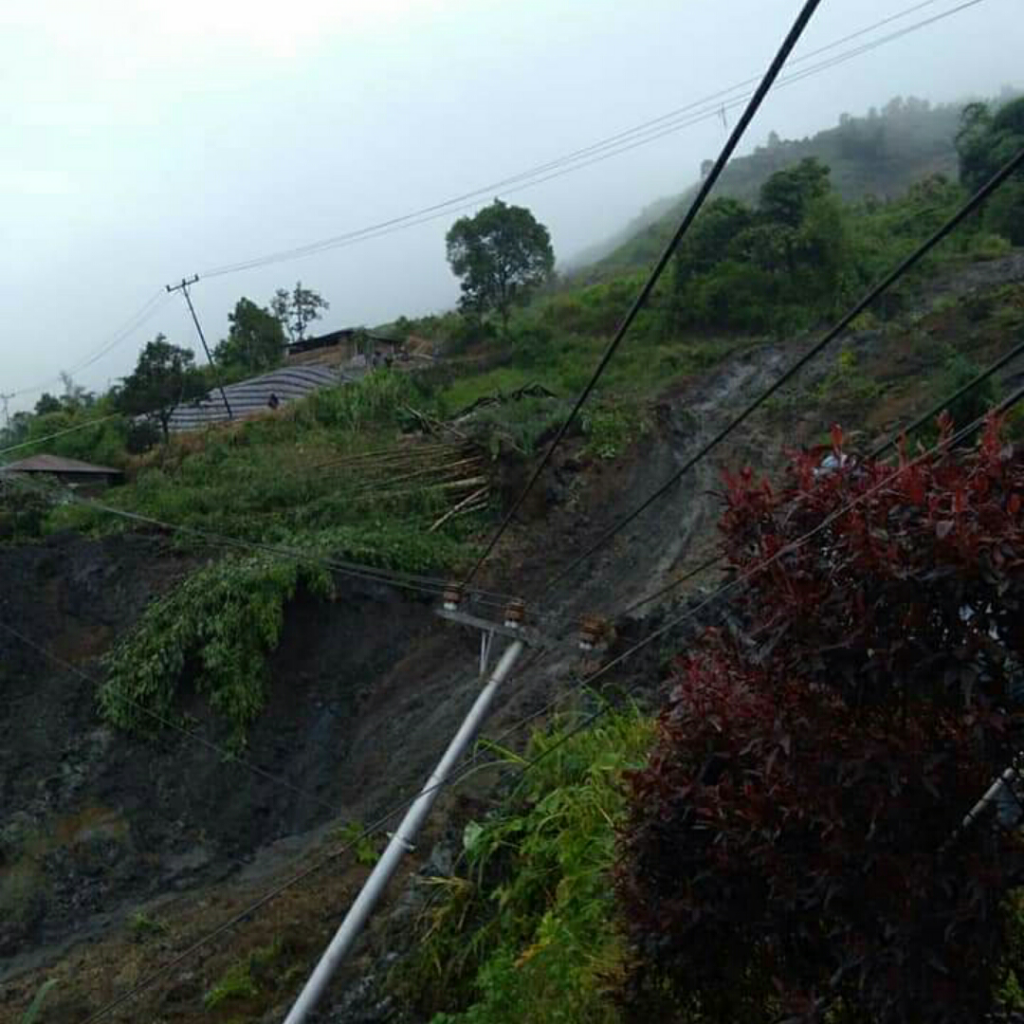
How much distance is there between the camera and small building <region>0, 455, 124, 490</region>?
24469 millimetres

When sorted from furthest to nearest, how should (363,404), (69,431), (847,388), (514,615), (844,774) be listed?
(69,431)
(363,404)
(847,388)
(514,615)
(844,774)

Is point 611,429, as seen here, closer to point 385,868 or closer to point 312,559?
point 312,559

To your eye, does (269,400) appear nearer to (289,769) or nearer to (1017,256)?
(289,769)

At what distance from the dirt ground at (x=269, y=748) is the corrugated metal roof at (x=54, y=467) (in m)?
4.61

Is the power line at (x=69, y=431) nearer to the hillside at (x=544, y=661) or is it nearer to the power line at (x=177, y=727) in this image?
the hillside at (x=544, y=661)

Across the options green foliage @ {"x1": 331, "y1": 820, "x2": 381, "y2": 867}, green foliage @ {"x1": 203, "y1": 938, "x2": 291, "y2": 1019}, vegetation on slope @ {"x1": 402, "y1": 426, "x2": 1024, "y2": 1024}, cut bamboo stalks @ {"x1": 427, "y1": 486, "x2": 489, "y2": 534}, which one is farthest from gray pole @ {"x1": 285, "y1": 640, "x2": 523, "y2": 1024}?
cut bamboo stalks @ {"x1": 427, "y1": 486, "x2": 489, "y2": 534}

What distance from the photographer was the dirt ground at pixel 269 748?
428 inches

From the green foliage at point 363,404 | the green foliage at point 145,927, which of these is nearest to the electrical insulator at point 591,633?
the green foliage at point 145,927

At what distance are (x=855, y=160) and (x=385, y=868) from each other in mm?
76294

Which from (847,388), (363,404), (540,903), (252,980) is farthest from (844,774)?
(363,404)

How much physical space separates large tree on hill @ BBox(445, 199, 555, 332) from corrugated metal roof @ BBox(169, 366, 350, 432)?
5706 mm

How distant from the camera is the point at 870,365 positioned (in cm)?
2328

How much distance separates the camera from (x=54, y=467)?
24891 mm

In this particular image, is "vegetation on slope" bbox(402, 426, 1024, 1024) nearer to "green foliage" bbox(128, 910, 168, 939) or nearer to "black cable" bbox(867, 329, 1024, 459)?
"black cable" bbox(867, 329, 1024, 459)
